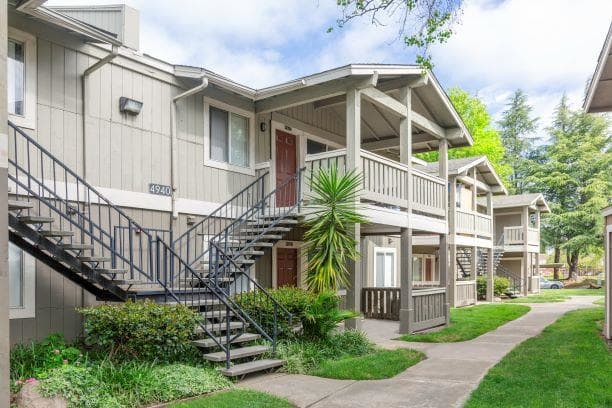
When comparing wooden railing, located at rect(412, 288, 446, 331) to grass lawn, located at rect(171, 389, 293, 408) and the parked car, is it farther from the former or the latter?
the parked car

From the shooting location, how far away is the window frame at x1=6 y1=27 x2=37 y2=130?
788cm

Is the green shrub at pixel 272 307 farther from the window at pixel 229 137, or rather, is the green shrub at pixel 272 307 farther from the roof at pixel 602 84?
the roof at pixel 602 84

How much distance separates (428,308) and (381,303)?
7.48ft

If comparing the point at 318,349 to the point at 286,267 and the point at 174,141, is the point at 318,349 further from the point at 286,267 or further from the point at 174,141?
the point at 174,141

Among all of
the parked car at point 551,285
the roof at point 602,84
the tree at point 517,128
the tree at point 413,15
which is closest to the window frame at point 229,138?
the tree at point 413,15

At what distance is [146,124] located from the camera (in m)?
9.77

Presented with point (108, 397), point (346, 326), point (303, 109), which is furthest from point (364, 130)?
point (108, 397)

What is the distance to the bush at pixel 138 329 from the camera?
276 inches

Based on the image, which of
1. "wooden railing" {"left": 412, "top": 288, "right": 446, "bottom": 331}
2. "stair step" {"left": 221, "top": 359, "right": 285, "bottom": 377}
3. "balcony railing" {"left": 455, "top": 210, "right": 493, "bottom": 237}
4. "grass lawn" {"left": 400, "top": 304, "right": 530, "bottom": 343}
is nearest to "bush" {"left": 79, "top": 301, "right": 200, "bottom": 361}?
"stair step" {"left": 221, "top": 359, "right": 285, "bottom": 377}

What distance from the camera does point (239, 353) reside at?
25.2 feet

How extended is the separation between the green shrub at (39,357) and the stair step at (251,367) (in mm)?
1937

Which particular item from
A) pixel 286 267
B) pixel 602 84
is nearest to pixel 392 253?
pixel 286 267

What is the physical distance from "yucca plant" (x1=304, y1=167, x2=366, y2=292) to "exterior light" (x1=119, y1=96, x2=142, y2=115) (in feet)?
11.6

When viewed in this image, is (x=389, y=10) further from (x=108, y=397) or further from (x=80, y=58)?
(x=108, y=397)
